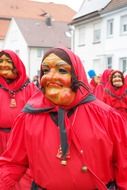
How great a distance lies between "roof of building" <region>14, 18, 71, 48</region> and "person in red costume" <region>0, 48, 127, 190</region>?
4499 centimetres

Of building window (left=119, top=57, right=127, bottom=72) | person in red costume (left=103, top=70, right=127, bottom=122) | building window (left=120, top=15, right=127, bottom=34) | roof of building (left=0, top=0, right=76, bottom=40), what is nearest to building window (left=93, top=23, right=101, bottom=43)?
building window (left=120, top=15, right=127, bottom=34)

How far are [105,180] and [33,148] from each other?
491 mm

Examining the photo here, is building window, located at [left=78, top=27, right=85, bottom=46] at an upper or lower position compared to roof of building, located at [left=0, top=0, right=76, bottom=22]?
lower

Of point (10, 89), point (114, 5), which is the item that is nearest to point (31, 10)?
point (114, 5)

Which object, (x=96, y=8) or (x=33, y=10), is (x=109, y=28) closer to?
(x=96, y=8)

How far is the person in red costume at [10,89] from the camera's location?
5.12 meters

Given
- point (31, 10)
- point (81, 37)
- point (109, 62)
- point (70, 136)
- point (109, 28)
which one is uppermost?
point (31, 10)

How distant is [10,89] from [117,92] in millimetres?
3762

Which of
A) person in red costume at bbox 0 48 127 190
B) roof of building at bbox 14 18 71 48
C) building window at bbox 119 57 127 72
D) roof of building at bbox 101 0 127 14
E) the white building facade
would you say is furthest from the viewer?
roof of building at bbox 14 18 71 48

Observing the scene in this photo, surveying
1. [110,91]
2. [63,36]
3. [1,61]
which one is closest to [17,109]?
[1,61]

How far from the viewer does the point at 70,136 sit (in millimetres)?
2678

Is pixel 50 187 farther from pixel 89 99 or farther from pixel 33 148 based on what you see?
pixel 89 99

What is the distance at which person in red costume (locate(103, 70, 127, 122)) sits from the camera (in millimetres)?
8477

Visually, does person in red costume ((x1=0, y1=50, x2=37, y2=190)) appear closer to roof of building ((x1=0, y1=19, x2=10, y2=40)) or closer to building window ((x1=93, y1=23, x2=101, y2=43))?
building window ((x1=93, y1=23, x2=101, y2=43))
